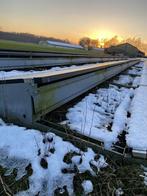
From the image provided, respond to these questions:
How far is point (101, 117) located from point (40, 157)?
1.36 m

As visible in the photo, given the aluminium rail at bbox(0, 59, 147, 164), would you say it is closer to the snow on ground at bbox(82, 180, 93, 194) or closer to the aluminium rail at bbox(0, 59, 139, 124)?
the aluminium rail at bbox(0, 59, 139, 124)

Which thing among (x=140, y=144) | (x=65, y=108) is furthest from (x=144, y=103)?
(x=140, y=144)

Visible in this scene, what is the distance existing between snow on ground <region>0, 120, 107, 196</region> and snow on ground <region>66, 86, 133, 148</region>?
1.32ft

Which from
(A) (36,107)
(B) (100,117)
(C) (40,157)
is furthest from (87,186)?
(B) (100,117)

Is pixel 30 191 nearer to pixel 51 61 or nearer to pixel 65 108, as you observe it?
pixel 65 108

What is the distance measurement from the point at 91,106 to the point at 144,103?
95cm

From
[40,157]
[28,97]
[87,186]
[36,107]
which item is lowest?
[87,186]

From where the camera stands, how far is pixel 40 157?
1.96 metres

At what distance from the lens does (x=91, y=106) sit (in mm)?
3555

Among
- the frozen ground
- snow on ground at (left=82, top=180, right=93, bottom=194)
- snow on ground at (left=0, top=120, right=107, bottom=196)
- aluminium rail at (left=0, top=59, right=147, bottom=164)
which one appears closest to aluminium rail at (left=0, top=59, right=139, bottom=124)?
aluminium rail at (left=0, top=59, right=147, bottom=164)

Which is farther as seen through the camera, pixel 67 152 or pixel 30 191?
pixel 67 152

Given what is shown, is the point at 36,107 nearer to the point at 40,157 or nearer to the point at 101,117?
the point at 40,157

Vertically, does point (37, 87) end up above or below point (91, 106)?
above

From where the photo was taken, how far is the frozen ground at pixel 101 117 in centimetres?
256
